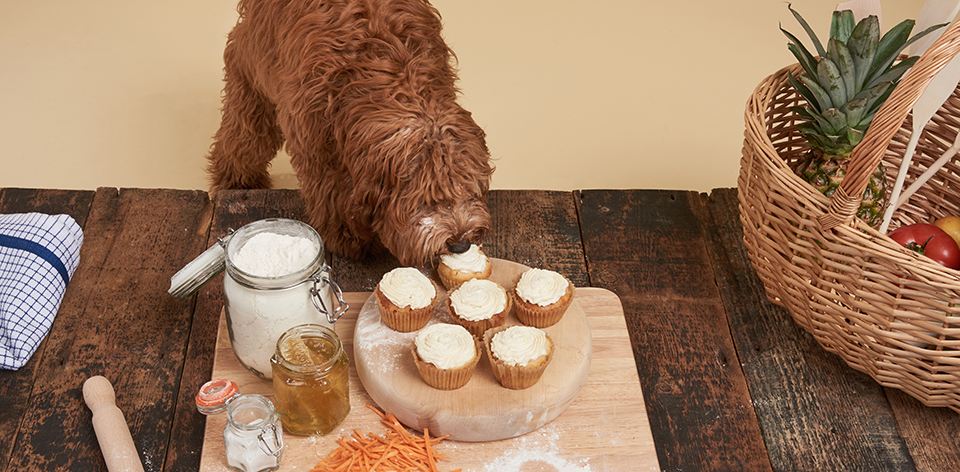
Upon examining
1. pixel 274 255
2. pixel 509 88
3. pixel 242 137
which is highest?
pixel 274 255

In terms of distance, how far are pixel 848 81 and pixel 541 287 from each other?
81cm

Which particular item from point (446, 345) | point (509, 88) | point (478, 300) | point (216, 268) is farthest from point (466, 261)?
point (509, 88)

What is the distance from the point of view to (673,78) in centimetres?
378

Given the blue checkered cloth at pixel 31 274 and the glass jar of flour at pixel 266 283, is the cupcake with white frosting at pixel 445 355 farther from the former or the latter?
the blue checkered cloth at pixel 31 274

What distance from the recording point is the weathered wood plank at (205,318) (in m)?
1.59

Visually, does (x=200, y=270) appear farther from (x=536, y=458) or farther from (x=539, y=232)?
(x=539, y=232)

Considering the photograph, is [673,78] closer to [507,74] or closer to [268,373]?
[507,74]

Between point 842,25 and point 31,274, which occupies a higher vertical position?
point 842,25

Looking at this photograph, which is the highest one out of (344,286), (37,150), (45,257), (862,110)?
(862,110)

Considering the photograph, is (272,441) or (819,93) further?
(819,93)

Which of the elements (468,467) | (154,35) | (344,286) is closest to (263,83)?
(344,286)

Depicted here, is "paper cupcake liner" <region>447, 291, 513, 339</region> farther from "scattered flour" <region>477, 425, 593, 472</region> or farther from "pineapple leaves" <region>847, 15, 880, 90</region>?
"pineapple leaves" <region>847, 15, 880, 90</region>

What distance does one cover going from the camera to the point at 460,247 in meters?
1.72

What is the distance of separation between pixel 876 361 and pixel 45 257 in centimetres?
180
